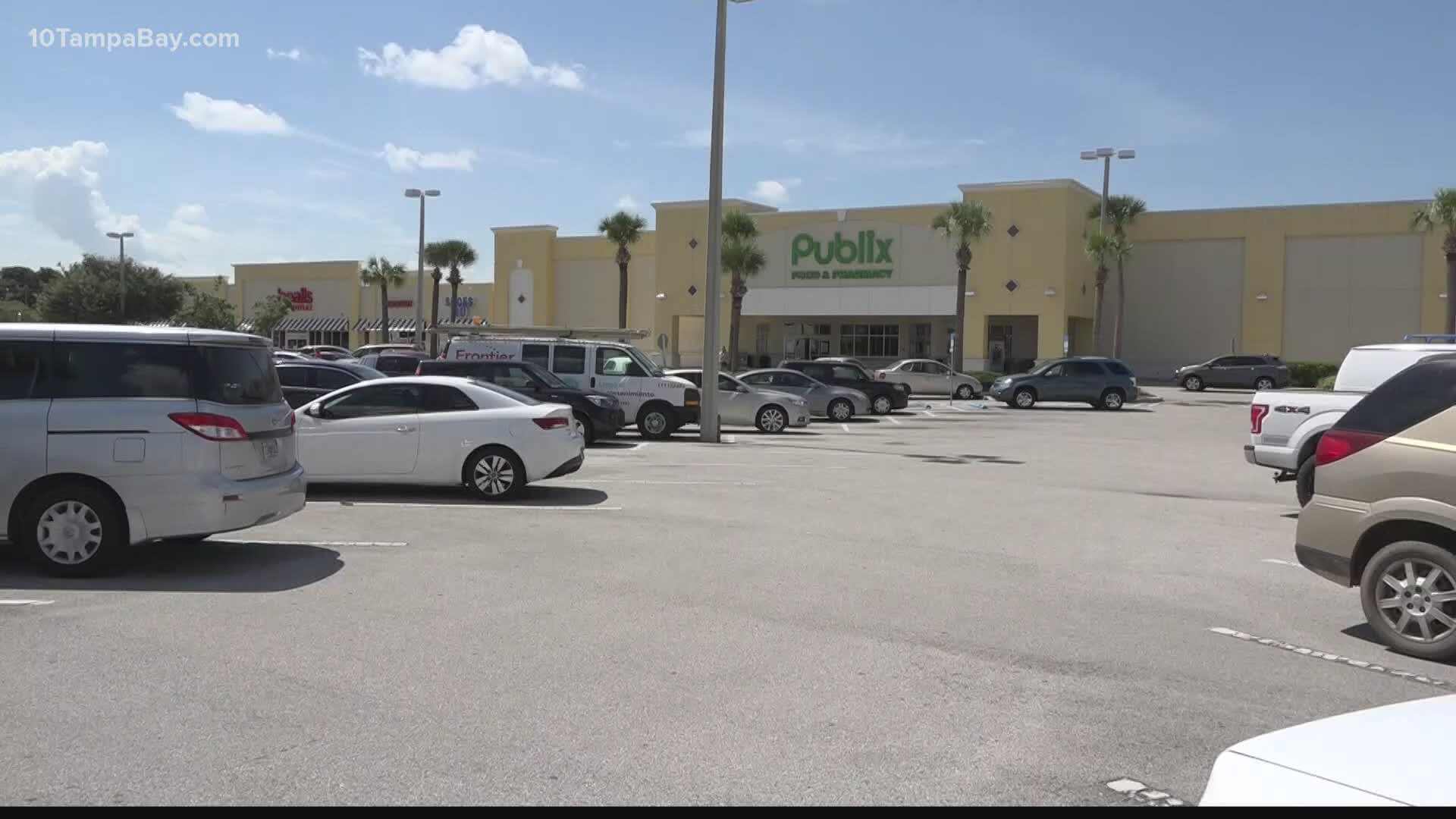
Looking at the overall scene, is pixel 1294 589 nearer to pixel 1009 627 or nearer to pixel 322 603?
pixel 1009 627

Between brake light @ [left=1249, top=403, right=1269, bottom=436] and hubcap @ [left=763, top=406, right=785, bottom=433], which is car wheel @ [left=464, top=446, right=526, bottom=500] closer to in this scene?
brake light @ [left=1249, top=403, right=1269, bottom=436]

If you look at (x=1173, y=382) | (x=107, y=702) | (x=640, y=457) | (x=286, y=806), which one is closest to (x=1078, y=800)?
(x=286, y=806)

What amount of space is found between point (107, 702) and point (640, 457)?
43.5 ft

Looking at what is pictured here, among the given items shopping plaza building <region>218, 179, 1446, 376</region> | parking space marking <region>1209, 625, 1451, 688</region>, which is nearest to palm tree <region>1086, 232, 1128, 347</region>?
shopping plaza building <region>218, 179, 1446, 376</region>

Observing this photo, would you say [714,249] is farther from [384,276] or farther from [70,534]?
[384,276]

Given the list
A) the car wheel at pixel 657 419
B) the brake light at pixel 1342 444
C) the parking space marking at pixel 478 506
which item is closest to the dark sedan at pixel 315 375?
the car wheel at pixel 657 419

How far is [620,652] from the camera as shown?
264 inches

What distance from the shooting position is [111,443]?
851 centimetres

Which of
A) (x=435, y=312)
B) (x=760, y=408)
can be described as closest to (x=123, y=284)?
(x=435, y=312)

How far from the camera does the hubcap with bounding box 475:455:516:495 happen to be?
13180mm

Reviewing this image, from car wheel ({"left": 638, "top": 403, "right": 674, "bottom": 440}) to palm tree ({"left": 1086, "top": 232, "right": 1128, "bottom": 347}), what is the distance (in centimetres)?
3442

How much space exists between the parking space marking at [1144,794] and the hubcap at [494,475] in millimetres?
9317

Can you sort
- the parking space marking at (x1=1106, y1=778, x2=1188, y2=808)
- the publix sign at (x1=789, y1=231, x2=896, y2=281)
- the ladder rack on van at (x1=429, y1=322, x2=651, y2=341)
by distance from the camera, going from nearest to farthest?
the parking space marking at (x1=1106, y1=778, x2=1188, y2=808)
the ladder rack on van at (x1=429, y1=322, x2=651, y2=341)
the publix sign at (x1=789, y1=231, x2=896, y2=281)

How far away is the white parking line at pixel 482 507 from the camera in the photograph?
1252cm
